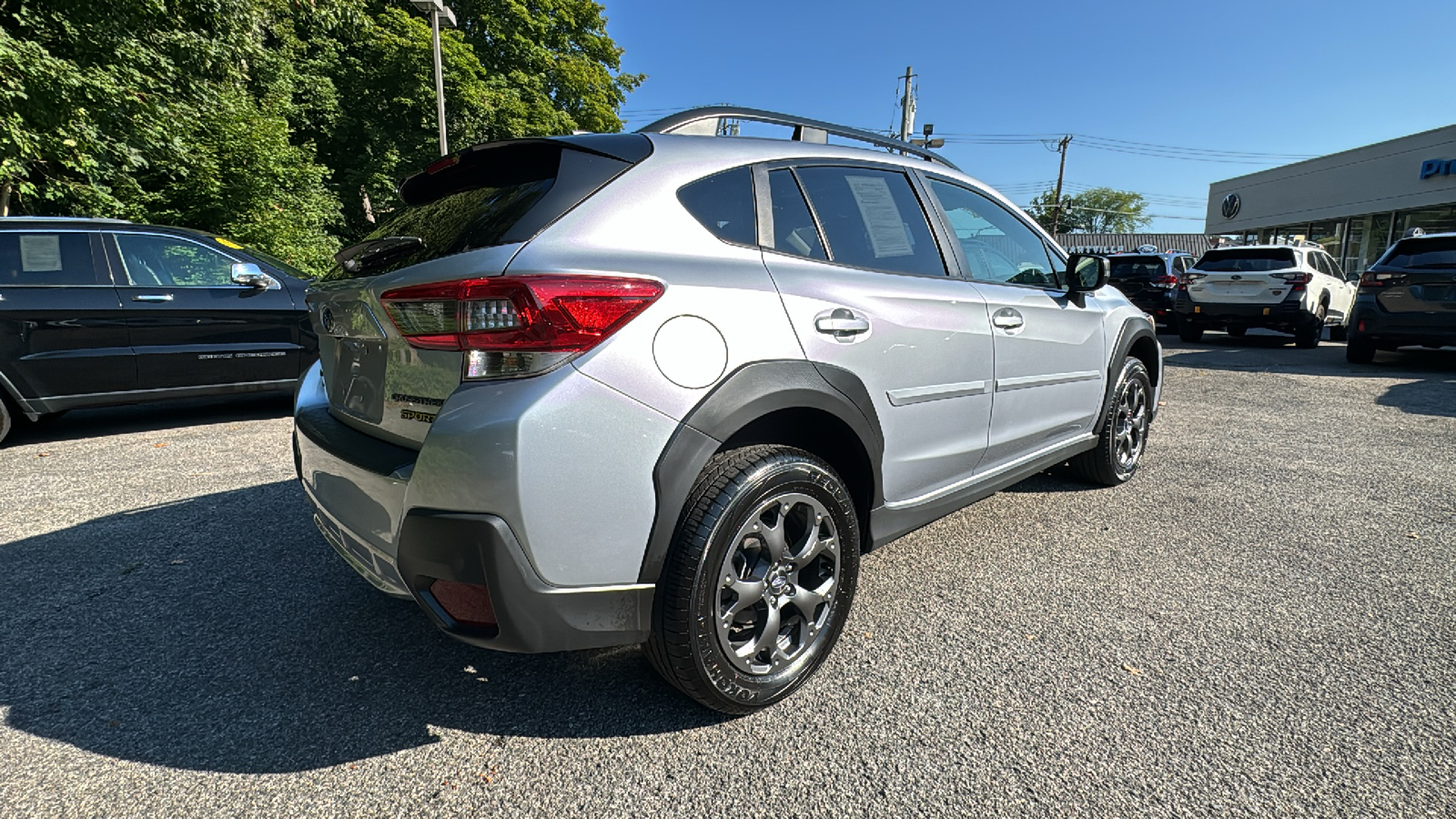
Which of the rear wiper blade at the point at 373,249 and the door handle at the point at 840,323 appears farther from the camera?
the door handle at the point at 840,323

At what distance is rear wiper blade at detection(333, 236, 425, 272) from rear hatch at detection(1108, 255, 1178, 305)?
14857mm

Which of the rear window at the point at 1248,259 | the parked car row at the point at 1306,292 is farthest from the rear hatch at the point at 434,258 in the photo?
the rear window at the point at 1248,259

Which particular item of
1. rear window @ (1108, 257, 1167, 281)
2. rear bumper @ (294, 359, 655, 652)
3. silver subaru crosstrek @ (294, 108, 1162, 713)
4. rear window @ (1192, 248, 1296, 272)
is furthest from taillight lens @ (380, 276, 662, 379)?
rear window @ (1108, 257, 1167, 281)

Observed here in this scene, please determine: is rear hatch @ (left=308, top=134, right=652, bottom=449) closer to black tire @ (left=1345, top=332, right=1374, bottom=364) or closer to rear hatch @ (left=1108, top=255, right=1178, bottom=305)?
black tire @ (left=1345, top=332, right=1374, bottom=364)

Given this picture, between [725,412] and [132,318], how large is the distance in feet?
18.4

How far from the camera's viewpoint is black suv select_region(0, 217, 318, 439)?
5.04 metres

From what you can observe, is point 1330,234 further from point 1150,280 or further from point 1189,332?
point 1189,332

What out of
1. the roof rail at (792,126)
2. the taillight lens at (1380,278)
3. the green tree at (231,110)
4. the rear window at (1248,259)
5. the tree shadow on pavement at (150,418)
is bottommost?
the tree shadow on pavement at (150,418)

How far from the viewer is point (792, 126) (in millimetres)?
2602

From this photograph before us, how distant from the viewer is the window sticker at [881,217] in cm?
258

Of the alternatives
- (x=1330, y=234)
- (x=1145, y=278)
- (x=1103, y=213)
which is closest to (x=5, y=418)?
(x=1145, y=278)

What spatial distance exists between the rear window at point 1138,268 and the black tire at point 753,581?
1481cm

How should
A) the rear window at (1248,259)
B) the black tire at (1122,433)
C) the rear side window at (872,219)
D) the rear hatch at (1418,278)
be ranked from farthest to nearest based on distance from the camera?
the rear window at (1248,259), the rear hatch at (1418,278), the black tire at (1122,433), the rear side window at (872,219)

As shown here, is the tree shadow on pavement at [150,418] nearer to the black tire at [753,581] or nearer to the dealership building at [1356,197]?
the black tire at [753,581]
